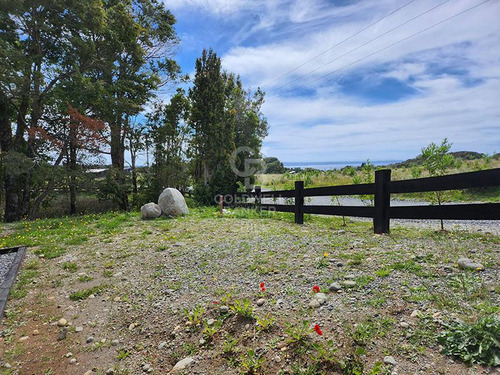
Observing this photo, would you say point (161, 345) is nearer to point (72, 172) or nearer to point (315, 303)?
point (315, 303)

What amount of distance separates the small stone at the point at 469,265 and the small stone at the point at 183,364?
257cm

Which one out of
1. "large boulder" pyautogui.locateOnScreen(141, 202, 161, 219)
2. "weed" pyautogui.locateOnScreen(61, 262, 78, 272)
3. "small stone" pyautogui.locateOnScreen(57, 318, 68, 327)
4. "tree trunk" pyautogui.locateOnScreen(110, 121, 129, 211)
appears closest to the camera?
"small stone" pyautogui.locateOnScreen(57, 318, 68, 327)

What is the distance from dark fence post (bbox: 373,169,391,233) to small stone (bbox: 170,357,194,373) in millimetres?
3720

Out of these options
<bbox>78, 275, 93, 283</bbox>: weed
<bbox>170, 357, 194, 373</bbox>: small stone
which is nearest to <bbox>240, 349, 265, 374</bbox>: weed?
<bbox>170, 357, 194, 373</bbox>: small stone

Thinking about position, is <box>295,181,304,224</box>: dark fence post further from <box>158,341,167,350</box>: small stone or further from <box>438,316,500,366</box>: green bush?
<box>438,316,500,366</box>: green bush

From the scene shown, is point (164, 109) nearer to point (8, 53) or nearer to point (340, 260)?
point (8, 53)

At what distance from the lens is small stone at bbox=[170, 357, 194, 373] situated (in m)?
1.85

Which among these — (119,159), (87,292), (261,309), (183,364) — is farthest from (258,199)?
(119,159)

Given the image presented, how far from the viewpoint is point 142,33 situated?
49.4 feet

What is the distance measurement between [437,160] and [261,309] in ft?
16.9

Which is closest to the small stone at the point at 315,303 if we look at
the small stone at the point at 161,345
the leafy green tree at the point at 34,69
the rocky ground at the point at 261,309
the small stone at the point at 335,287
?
the rocky ground at the point at 261,309

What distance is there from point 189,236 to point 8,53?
30.6ft

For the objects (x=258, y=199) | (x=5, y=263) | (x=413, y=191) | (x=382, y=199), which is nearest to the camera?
(x=413, y=191)

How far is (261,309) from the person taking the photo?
2.28m
